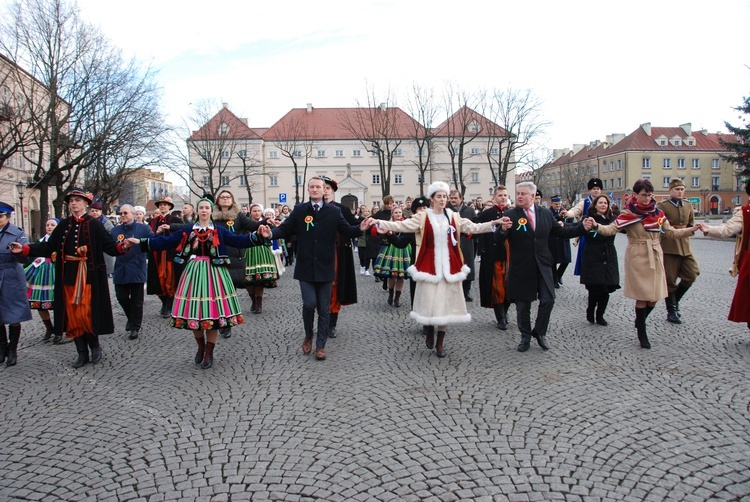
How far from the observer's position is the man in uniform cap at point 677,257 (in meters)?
8.32

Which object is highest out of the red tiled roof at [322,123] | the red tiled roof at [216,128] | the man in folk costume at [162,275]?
the red tiled roof at [322,123]

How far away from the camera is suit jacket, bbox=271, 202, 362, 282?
22.0ft

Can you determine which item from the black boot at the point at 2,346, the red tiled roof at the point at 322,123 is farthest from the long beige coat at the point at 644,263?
the red tiled roof at the point at 322,123

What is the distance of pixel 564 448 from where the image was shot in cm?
400

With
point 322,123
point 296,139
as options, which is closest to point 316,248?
point 296,139

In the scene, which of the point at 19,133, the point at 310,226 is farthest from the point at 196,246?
the point at 19,133

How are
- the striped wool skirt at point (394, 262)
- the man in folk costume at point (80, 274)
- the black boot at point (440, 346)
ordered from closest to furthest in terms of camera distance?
1. the man in folk costume at point (80, 274)
2. the black boot at point (440, 346)
3. the striped wool skirt at point (394, 262)

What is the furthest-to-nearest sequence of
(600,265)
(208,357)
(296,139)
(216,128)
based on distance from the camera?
1. (296,139)
2. (216,128)
3. (600,265)
4. (208,357)

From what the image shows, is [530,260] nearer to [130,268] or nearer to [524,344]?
[524,344]

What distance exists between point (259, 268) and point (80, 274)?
3.73 m

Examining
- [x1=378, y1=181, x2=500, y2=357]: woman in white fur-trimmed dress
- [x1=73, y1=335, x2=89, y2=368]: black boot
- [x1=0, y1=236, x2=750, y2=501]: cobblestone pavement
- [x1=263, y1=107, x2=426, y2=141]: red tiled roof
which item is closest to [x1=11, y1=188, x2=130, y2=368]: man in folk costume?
[x1=73, y1=335, x2=89, y2=368]: black boot

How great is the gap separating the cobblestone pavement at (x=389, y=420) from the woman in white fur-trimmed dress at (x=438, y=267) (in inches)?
19.9

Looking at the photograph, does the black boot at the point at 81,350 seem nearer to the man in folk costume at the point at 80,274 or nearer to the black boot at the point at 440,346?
the man in folk costume at the point at 80,274

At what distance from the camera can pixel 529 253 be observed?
7.00 meters
